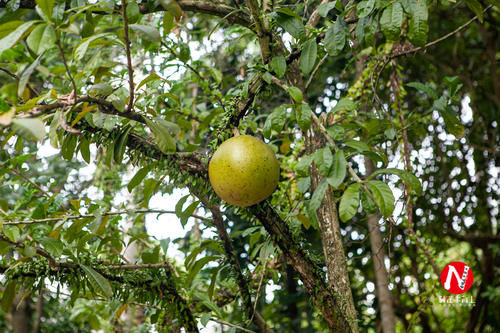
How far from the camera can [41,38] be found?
2.77 feet

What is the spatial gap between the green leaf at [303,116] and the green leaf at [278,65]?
4.9 inches

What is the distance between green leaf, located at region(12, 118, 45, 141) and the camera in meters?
0.70

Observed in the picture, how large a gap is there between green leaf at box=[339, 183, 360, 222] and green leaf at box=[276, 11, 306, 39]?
44 cm

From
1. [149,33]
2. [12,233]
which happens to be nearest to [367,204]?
[149,33]

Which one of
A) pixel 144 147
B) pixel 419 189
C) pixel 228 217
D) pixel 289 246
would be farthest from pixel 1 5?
pixel 228 217

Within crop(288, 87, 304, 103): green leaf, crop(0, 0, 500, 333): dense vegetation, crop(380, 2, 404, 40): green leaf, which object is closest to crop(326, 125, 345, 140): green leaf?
crop(0, 0, 500, 333): dense vegetation

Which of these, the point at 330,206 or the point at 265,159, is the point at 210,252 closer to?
the point at 330,206

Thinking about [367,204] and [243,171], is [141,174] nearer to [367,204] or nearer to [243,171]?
[243,171]

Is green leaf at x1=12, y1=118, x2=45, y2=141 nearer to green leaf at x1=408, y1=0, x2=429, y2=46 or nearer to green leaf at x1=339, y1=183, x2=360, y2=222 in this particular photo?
green leaf at x1=339, y1=183, x2=360, y2=222

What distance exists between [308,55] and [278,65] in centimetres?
9

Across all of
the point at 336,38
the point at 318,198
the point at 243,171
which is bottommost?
the point at 318,198

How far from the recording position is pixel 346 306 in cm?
141

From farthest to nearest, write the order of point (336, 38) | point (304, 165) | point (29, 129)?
point (336, 38)
point (304, 165)
point (29, 129)

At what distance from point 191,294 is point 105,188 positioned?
1206mm
